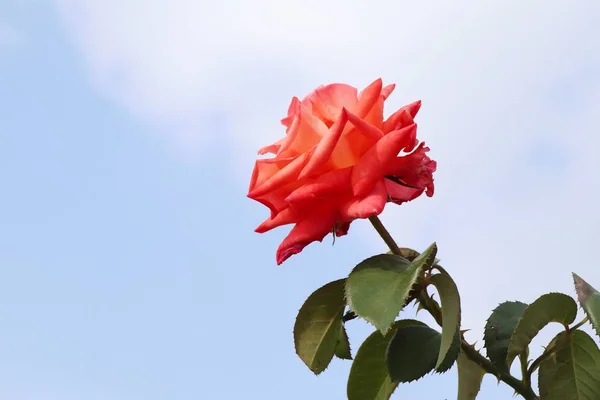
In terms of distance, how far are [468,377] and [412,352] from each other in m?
0.17

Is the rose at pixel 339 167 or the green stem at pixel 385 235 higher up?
the rose at pixel 339 167

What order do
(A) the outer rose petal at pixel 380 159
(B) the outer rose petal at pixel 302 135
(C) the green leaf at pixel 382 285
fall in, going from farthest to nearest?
(B) the outer rose petal at pixel 302 135, (A) the outer rose petal at pixel 380 159, (C) the green leaf at pixel 382 285

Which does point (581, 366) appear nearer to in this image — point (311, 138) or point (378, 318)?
point (378, 318)

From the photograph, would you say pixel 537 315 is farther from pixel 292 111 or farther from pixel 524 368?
pixel 292 111

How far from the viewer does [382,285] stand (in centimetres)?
128

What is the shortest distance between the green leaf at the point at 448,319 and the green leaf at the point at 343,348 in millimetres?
185

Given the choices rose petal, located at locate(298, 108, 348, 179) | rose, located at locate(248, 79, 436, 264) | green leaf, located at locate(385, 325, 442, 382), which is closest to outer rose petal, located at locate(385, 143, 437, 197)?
rose, located at locate(248, 79, 436, 264)

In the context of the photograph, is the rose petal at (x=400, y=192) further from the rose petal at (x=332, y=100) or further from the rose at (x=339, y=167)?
the rose petal at (x=332, y=100)

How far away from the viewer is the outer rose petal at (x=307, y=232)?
1.35m

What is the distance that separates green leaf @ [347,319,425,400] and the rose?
0.21 metres

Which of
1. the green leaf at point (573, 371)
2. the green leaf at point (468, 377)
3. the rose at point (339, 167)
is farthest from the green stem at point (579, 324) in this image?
the rose at point (339, 167)

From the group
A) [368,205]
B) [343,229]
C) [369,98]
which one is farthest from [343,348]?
[369,98]

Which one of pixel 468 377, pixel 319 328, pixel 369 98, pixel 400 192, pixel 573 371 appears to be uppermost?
pixel 369 98

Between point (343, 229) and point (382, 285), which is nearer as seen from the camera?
point (382, 285)
